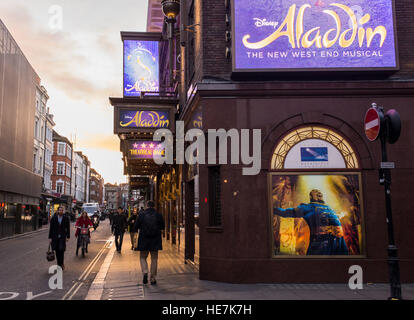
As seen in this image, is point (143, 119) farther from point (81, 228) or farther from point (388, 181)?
point (388, 181)

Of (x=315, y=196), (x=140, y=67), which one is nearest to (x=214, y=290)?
(x=315, y=196)

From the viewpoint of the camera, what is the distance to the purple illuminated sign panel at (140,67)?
17.9m

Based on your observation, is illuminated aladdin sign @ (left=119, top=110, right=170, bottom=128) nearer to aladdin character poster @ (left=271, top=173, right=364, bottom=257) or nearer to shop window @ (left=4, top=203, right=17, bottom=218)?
aladdin character poster @ (left=271, top=173, right=364, bottom=257)

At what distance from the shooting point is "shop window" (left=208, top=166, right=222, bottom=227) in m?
10.6

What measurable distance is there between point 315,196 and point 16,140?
1132 inches

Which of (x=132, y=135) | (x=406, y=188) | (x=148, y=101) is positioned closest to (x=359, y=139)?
(x=406, y=188)

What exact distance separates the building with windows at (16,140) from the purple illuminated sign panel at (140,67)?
1481 centimetres

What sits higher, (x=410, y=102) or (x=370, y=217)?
(x=410, y=102)

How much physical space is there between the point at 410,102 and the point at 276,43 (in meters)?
3.59

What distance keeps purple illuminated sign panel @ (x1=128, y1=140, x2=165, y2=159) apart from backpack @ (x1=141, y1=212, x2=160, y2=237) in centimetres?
760

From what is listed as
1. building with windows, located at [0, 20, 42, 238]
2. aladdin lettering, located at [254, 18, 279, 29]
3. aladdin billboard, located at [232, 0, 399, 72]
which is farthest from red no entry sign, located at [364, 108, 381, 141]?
building with windows, located at [0, 20, 42, 238]

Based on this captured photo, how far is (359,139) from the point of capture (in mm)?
10312

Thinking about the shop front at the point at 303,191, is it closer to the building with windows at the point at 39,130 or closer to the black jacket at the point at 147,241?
the black jacket at the point at 147,241
